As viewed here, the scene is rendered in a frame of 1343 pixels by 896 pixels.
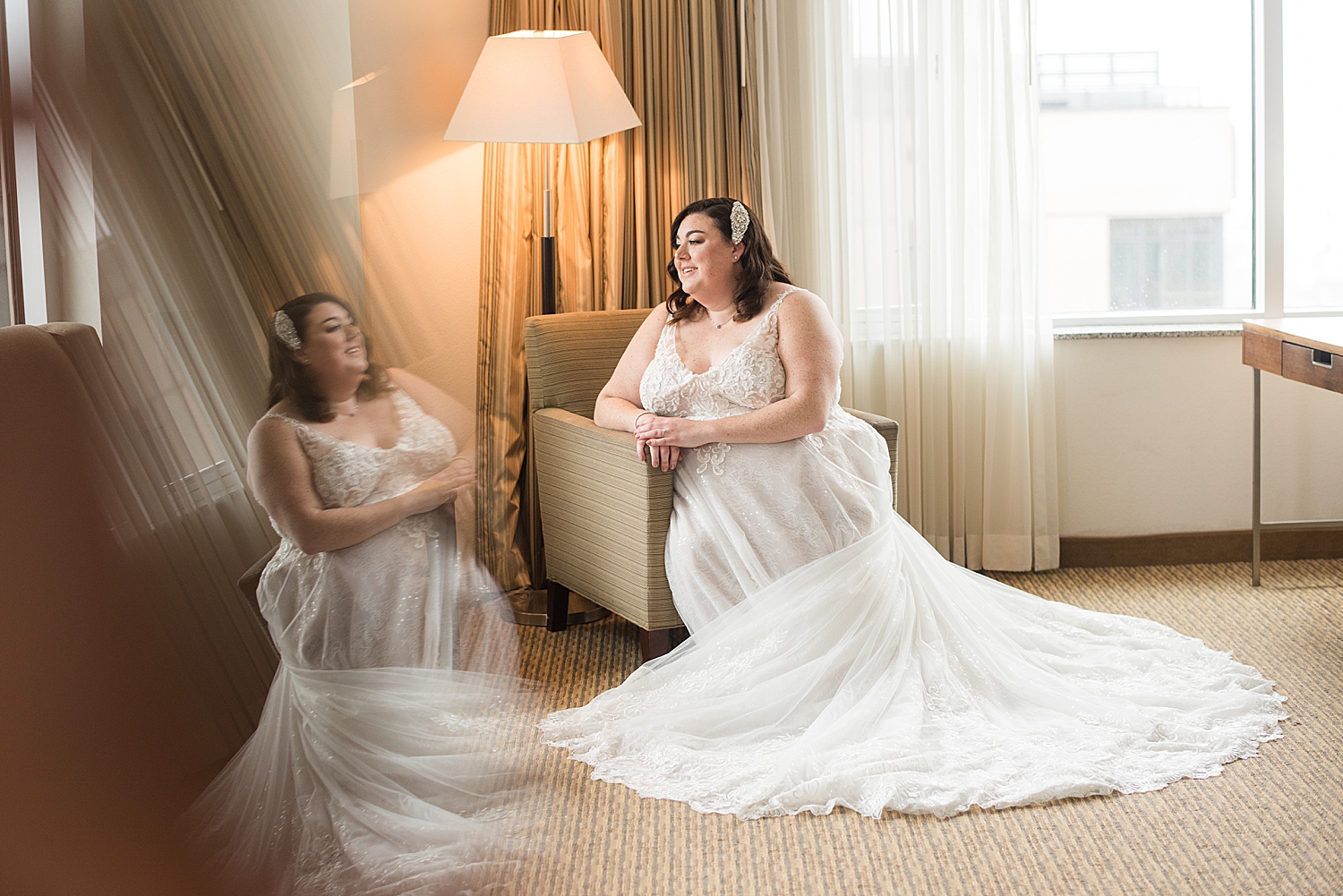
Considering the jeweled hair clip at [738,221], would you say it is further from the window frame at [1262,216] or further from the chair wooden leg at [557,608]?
the window frame at [1262,216]

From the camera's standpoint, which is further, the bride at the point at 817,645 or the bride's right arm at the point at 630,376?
the bride's right arm at the point at 630,376

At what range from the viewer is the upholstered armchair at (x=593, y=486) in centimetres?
251

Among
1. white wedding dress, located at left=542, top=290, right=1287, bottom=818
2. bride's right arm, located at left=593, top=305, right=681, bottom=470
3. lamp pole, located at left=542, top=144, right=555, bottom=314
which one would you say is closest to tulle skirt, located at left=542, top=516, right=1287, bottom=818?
white wedding dress, located at left=542, top=290, right=1287, bottom=818

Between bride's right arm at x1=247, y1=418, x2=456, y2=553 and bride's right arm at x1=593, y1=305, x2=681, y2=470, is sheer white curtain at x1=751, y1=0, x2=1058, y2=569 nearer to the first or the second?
bride's right arm at x1=593, y1=305, x2=681, y2=470

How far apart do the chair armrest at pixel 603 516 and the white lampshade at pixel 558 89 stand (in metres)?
0.74

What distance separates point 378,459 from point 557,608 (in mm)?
2706

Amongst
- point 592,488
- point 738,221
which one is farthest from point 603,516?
point 738,221

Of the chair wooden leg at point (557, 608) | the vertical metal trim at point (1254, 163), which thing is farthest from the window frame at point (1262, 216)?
the chair wooden leg at point (557, 608)

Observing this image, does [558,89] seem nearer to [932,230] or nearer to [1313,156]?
[932,230]

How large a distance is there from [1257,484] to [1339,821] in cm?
161

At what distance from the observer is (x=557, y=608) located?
300 cm

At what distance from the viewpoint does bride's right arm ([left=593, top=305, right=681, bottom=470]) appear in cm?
263

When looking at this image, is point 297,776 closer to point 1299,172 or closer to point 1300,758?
point 1300,758

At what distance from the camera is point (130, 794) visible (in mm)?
286
